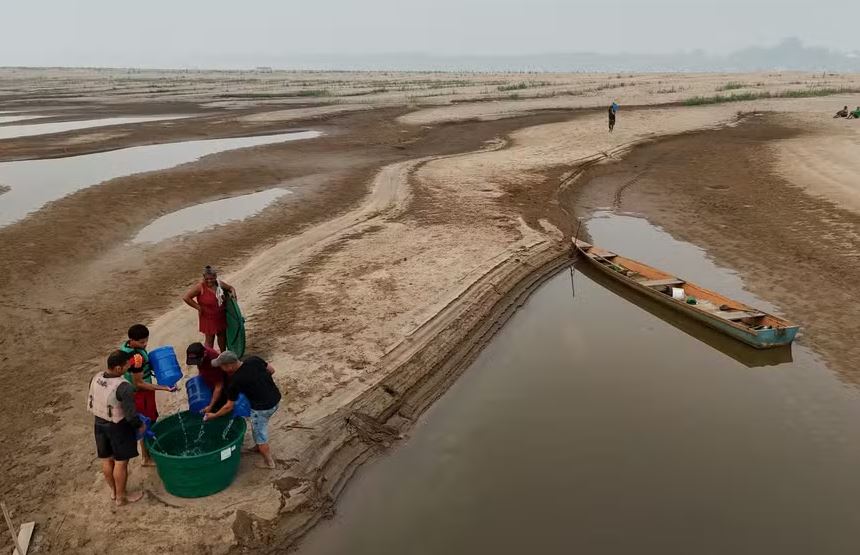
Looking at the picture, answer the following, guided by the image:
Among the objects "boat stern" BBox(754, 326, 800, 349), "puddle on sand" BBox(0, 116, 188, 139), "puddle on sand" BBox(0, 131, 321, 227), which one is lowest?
"boat stern" BBox(754, 326, 800, 349)

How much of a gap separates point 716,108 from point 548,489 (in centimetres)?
4877

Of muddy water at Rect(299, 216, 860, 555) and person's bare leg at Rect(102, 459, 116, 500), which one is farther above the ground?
person's bare leg at Rect(102, 459, 116, 500)

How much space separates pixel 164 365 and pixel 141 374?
0.30 m

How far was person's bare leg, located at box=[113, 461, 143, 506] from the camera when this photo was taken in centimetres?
681

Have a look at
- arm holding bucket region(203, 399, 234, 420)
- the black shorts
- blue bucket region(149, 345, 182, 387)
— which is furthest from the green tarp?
the black shorts

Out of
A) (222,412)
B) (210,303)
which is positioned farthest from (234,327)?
(222,412)

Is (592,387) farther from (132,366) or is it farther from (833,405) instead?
(132,366)

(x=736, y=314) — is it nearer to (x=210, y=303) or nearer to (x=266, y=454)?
(x=266, y=454)

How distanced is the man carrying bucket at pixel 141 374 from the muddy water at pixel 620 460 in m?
2.69

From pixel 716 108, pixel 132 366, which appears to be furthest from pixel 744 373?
pixel 716 108

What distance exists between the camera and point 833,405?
9.65m

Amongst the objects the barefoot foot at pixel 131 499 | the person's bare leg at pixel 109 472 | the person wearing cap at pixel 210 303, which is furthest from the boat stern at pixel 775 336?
the person's bare leg at pixel 109 472

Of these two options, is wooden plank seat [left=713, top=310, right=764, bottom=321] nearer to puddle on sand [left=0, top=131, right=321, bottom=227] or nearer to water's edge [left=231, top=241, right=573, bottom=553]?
water's edge [left=231, top=241, right=573, bottom=553]

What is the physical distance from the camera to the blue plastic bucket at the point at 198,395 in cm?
759
